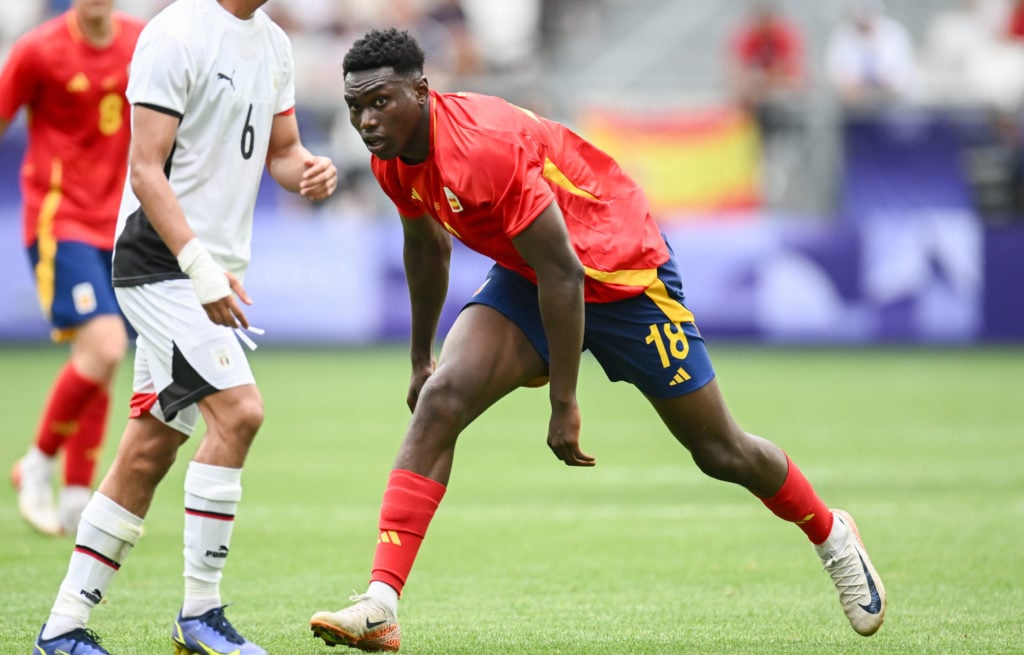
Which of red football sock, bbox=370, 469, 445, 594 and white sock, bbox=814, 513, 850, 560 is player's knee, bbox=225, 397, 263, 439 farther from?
white sock, bbox=814, 513, 850, 560

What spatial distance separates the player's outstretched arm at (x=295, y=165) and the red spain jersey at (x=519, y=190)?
197mm

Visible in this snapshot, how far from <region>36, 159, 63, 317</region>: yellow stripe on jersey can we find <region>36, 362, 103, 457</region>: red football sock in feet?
1.32

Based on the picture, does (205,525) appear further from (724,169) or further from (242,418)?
(724,169)

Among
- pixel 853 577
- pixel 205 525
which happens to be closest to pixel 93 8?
pixel 205 525

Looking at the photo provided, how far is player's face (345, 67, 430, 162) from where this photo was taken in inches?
208

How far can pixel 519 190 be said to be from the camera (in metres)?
5.27

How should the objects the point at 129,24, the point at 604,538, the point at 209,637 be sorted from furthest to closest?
the point at 129,24 → the point at 604,538 → the point at 209,637

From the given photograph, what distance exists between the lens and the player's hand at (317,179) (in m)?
5.71

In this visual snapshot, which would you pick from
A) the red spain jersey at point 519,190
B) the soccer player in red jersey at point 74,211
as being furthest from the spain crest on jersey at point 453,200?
the soccer player in red jersey at point 74,211

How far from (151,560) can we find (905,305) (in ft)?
43.2

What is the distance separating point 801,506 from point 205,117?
2.70m

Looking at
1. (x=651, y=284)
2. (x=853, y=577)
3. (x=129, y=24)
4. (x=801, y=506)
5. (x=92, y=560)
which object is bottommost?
(x=853, y=577)

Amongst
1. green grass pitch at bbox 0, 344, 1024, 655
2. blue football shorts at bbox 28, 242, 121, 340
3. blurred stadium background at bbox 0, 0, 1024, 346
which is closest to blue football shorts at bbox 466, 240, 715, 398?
green grass pitch at bbox 0, 344, 1024, 655

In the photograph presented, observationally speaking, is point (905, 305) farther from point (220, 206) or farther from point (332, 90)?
point (220, 206)
